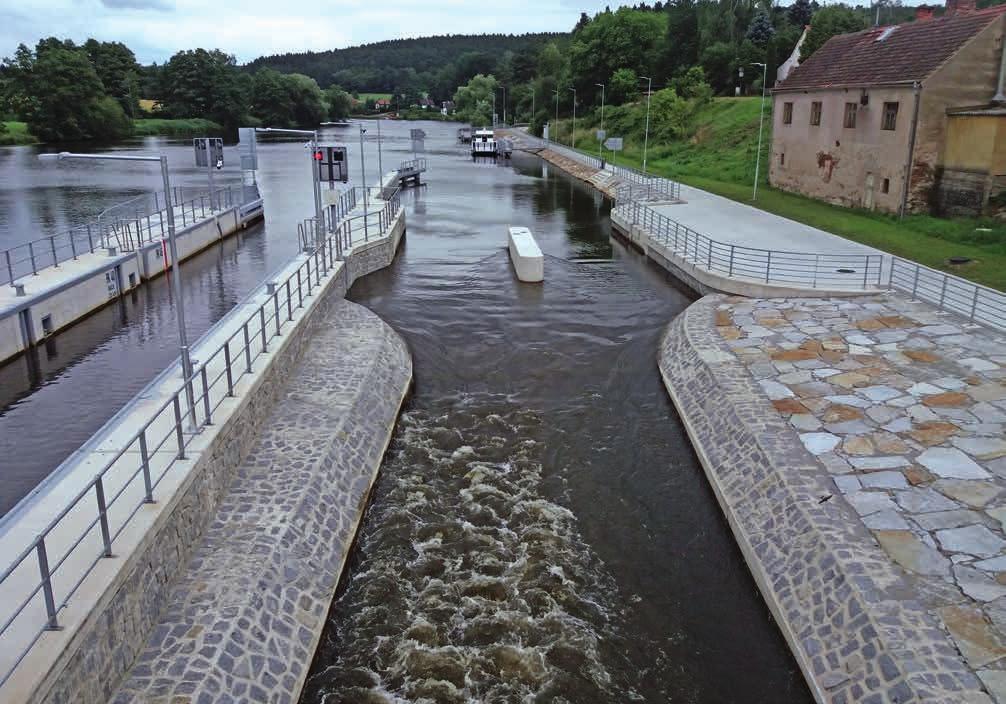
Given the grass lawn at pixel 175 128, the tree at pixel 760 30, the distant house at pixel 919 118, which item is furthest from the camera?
the grass lawn at pixel 175 128

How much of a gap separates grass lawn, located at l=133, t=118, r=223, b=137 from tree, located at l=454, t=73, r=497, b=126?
176 feet

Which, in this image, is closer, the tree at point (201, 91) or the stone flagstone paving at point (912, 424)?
the stone flagstone paving at point (912, 424)

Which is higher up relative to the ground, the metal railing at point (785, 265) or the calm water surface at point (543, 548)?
the metal railing at point (785, 265)

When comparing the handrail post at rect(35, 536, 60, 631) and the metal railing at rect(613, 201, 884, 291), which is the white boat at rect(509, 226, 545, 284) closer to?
the metal railing at rect(613, 201, 884, 291)

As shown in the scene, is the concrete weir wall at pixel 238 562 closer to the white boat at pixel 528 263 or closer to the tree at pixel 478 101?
the white boat at pixel 528 263

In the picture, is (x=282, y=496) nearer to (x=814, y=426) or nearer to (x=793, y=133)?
(x=814, y=426)

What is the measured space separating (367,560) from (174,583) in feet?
10.0

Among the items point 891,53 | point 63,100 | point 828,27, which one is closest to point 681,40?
point 828,27

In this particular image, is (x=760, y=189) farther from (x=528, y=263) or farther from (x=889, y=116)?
(x=528, y=263)

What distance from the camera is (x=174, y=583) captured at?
991 centimetres

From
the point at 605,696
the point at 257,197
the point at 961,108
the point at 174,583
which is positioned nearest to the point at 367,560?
the point at 174,583

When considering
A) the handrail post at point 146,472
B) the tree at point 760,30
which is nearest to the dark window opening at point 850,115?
the handrail post at point 146,472

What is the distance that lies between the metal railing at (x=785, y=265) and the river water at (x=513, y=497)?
157 cm

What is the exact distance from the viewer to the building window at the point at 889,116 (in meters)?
33.7
